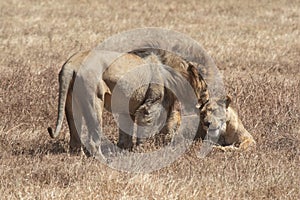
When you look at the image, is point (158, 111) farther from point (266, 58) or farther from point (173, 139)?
point (266, 58)

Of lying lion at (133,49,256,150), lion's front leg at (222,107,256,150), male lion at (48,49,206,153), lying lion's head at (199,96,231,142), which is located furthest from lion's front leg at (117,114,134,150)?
lion's front leg at (222,107,256,150)

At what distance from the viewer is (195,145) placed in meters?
7.42

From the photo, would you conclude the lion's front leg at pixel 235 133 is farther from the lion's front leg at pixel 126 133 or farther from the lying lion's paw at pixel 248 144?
the lion's front leg at pixel 126 133

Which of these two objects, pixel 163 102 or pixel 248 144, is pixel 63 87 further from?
pixel 248 144

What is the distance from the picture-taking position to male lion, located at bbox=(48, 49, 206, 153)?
6812mm

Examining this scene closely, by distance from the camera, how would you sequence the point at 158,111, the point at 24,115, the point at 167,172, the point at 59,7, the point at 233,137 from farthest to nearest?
the point at 59,7, the point at 24,115, the point at 233,137, the point at 158,111, the point at 167,172

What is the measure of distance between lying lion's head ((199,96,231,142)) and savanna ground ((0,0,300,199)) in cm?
33

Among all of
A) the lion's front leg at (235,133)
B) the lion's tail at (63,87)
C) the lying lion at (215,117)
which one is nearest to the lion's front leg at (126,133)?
the lying lion at (215,117)

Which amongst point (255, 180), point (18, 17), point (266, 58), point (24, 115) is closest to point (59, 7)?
point (18, 17)

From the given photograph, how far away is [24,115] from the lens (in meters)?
8.44

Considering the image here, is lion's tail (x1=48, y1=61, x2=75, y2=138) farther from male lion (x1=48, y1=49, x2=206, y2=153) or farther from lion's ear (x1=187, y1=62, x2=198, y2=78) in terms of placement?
lion's ear (x1=187, y1=62, x2=198, y2=78)

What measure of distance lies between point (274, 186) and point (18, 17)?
12844 mm

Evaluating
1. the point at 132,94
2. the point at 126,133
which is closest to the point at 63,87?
the point at 132,94

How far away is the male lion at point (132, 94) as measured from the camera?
681 centimetres
